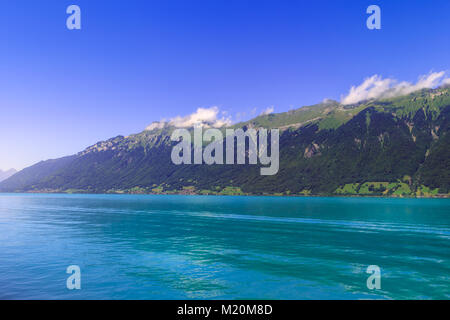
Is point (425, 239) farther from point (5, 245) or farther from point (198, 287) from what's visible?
point (5, 245)

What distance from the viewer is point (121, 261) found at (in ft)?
139

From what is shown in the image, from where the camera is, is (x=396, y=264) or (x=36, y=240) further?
(x=36, y=240)

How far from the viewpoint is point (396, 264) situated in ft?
137

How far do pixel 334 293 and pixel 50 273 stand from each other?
99.3 ft

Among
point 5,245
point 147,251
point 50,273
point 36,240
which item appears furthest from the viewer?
point 36,240

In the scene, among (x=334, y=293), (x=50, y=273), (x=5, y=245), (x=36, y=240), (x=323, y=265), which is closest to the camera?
(x=334, y=293)

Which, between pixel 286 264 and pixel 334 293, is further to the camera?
pixel 286 264
